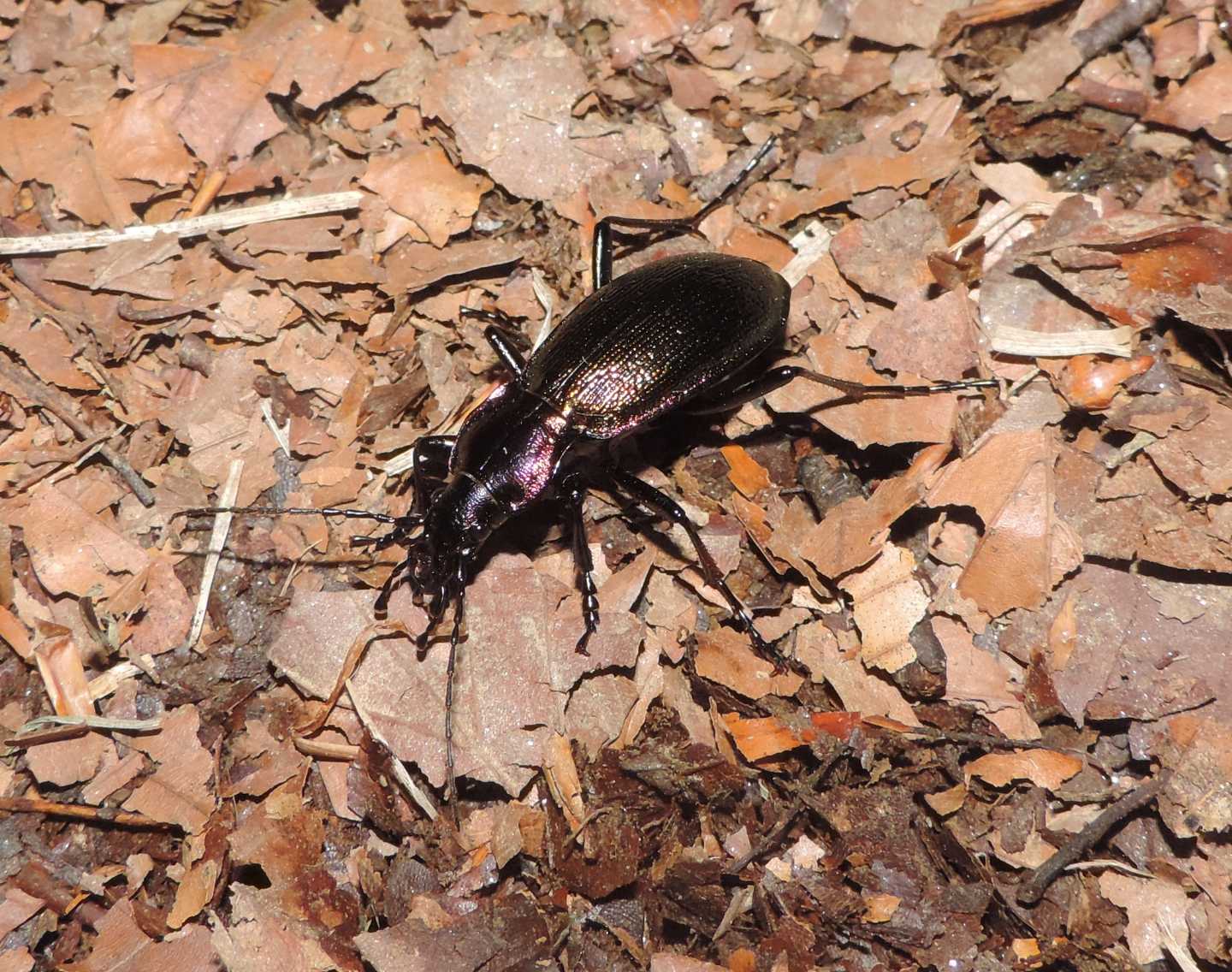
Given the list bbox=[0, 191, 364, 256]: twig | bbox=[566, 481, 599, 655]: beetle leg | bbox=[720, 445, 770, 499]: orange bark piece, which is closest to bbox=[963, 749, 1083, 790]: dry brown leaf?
bbox=[720, 445, 770, 499]: orange bark piece

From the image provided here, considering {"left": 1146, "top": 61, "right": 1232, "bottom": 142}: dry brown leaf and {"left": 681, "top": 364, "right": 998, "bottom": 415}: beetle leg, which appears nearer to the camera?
{"left": 681, "top": 364, "right": 998, "bottom": 415}: beetle leg

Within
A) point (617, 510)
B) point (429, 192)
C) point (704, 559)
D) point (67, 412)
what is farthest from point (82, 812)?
point (429, 192)

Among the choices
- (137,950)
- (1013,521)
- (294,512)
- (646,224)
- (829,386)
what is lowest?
(137,950)

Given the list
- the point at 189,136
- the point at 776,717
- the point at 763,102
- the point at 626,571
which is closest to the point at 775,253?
the point at 763,102

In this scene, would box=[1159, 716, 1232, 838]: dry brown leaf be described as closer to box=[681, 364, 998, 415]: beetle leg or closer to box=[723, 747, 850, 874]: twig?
box=[723, 747, 850, 874]: twig

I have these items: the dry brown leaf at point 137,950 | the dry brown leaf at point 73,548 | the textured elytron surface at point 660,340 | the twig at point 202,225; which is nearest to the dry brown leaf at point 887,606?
the textured elytron surface at point 660,340

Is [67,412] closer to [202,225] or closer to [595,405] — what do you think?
[202,225]

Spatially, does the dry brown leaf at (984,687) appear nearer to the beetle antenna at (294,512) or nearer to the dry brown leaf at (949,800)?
the dry brown leaf at (949,800)
